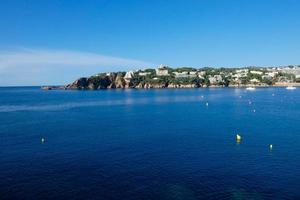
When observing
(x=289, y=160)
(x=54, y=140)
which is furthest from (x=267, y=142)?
(x=54, y=140)

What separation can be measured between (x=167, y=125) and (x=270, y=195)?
175 feet

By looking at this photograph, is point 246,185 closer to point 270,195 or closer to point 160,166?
point 270,195

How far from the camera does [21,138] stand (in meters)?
74.1

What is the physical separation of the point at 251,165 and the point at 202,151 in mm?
10495

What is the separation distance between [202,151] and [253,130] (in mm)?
27170

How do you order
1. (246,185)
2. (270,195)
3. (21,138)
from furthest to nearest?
(21,138)
(246,185)
(270,195)

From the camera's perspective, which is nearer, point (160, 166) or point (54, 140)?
point (160, 166)

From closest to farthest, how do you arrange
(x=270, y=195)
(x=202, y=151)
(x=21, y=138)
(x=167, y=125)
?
1. (x=270, y=195)
2. (x=202, y=151)
3. (x=21, y=138)
4. (x=167, y=125)

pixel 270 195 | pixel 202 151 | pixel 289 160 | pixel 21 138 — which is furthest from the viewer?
pixel 21 138

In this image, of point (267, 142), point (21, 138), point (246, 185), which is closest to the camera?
point (246, 185)

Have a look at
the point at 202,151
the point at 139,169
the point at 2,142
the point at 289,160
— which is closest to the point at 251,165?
the point at 289,160

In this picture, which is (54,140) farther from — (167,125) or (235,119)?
(235,119)

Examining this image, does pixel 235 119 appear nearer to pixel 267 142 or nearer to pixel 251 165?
pixel 267 142

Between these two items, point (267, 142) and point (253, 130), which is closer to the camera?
point (267, 142)
